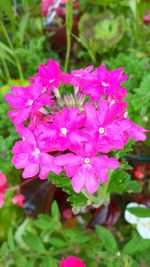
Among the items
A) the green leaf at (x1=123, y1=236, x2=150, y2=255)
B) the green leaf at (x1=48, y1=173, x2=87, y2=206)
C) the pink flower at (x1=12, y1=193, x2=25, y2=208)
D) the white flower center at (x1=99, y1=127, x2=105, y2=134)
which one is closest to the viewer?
the white flower center at (x1=99, y1=127, x2=105, y2=134)

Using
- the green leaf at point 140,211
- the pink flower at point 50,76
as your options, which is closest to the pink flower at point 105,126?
the pink flower at point 50,76

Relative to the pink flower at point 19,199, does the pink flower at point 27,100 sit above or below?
above

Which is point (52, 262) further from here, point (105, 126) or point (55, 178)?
point (105, 126)

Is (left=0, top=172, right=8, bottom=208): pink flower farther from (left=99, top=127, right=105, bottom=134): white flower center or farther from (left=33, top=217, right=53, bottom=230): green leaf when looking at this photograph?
(left=99, top=127, right=105, bottom=134): white flower center

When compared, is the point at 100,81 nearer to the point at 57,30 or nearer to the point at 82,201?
the point at 82,201

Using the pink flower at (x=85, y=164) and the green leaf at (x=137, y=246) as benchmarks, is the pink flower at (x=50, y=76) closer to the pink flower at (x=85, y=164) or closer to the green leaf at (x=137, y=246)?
the pink flower at (x=85, y=164)

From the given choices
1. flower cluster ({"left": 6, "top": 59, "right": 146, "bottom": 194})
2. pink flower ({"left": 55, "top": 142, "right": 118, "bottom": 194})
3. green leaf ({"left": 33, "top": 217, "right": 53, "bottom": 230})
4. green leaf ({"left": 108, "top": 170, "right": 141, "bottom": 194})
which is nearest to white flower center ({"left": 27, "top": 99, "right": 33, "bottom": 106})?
flower cluster ({"left": 6, "top": 59, "right": 146, "bottom": 194})

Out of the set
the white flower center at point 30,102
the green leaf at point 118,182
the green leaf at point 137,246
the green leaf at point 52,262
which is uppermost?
the white flower center at point 30,102
